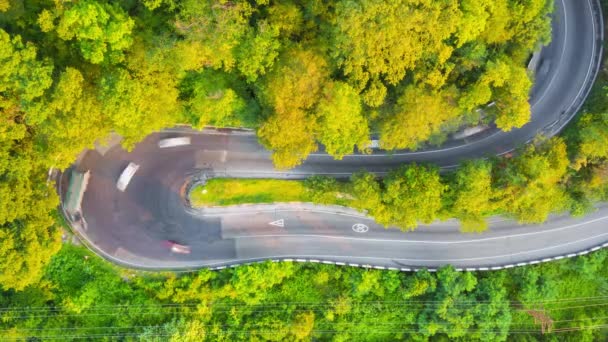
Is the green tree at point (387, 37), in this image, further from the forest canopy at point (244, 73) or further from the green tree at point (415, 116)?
the green tree at point (415, 116)

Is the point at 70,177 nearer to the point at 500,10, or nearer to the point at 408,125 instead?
the point at 408,125

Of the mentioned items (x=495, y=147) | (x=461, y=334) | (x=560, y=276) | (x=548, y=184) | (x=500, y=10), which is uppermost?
(x=500, y=10)

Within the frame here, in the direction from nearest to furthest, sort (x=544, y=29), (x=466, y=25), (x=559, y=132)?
(x=466, y=25) < (x=544, y=29) < (x=559, y=132)

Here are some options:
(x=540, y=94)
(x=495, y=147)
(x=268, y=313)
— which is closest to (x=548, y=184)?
(x=495, y=147)

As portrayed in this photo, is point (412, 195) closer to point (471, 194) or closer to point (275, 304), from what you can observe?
point (471, 194)

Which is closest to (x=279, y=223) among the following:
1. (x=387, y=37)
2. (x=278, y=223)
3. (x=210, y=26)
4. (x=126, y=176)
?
(x=278, y=223)
